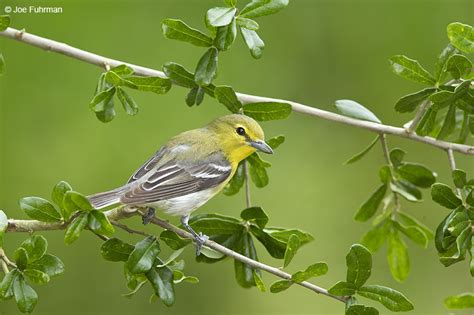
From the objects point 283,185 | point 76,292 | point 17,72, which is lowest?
point 76,292

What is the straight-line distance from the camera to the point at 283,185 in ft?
21.4

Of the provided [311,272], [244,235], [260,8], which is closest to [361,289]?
[311,272]

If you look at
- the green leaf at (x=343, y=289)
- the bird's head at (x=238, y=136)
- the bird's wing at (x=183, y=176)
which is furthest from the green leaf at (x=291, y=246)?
the bird's head at (x=238, y=136)

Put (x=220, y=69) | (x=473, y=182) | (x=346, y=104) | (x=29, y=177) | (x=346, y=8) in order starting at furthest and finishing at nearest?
(x=346, y=8)
(x=220, y=69)
(x=29, y=177)
(x=346, y=104)
(x=473, y=182)

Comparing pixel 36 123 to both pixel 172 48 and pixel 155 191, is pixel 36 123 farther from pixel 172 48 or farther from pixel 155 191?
pixel 155 191

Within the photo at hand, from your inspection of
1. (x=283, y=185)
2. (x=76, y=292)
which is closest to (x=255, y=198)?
(x=283, y=185)

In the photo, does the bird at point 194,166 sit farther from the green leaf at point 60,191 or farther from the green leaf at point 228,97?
the green leaf at point 60,191

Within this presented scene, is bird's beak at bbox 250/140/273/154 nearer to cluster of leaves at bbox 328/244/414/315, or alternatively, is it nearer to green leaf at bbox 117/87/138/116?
green leaf at bbox 117/87/138/116

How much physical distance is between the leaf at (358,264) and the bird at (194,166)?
1.04 meters

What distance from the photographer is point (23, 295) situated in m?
3.18

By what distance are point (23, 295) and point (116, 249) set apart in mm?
427

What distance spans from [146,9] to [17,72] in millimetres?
1166

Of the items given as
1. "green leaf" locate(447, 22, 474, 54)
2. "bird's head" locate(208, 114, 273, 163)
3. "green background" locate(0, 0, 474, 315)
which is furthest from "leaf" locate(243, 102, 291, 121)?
"green background" locate(0, 0, 474, 315)

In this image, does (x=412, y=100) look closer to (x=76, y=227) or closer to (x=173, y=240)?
(x=173, y=240)
